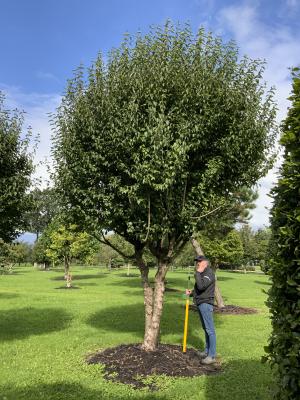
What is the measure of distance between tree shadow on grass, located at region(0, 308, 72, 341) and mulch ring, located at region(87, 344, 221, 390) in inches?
181

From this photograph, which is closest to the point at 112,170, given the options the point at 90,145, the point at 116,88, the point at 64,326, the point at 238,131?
the point at 90,145

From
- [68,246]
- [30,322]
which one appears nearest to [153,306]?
[30,322]

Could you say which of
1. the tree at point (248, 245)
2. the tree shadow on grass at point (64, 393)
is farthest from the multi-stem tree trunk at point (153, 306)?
the tree at point (248, 245)

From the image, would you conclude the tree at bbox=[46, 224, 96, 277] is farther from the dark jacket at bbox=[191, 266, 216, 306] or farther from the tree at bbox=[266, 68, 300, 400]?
the tree at bbox=[266, 68, 300, 400]

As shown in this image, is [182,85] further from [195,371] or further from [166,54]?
[195,371]

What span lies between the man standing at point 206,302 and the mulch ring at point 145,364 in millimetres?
297

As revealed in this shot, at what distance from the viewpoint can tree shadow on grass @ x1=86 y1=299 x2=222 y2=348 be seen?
14114 millimetres

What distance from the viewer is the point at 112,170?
1024 cm

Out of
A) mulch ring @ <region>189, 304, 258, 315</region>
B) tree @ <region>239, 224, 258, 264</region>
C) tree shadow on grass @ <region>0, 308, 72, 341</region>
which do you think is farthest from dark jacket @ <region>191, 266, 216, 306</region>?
tree @ <region>239, 224, 258, 264</region>

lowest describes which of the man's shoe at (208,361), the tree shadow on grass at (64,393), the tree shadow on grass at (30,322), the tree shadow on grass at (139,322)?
the tree shadow on grass at (30,322)

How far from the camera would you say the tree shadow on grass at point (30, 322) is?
14.3 m

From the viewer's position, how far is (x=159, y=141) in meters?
9.05

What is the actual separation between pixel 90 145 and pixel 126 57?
2.40m

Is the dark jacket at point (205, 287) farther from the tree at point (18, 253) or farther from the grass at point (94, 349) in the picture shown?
the tree at point (18, 253)
